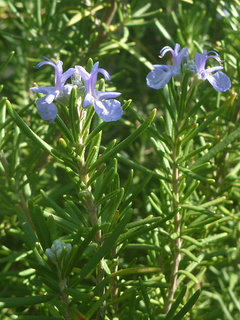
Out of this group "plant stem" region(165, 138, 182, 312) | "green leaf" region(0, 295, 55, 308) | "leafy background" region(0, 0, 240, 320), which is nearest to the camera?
"green leaf" region(0, 295, 55, 308)

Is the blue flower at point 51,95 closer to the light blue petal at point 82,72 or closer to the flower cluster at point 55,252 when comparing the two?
the light blue petal at point 82,72

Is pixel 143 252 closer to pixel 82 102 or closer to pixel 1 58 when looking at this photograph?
pixel 82 102

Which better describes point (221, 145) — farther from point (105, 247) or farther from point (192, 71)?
point (105, 247)

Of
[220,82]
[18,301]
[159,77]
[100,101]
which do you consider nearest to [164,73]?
[159,77]

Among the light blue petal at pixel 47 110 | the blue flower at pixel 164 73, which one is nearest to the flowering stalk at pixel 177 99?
the blue flower at pixel 164 73

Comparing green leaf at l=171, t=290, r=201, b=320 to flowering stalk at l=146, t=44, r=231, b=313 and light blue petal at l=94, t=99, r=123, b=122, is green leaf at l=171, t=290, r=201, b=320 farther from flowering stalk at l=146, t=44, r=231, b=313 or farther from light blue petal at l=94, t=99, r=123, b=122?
light blue petal at l=94, t=99, r=123, b=122

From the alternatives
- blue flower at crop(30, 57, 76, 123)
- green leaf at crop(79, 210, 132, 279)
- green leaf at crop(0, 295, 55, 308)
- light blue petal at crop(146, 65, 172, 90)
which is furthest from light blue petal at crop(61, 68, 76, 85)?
green leaf at crop(0, 295, 55, 308)
